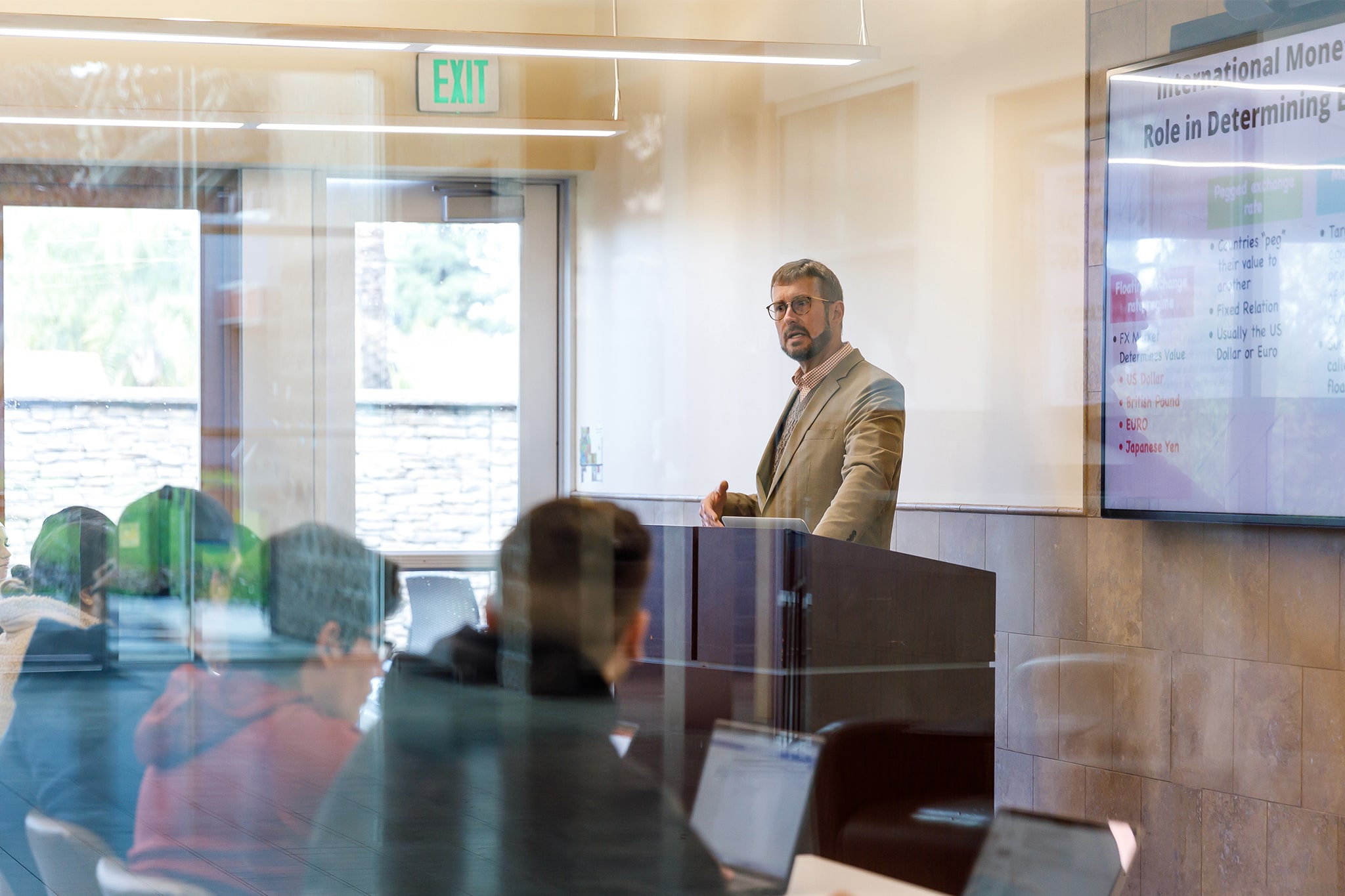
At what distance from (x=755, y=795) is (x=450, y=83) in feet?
4.91

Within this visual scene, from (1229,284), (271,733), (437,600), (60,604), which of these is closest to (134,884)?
(271,733)

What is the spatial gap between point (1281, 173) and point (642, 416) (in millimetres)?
1376

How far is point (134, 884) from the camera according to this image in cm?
212

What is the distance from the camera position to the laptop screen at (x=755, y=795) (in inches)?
93.8

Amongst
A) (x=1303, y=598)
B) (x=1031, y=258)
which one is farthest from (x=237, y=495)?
(x=1303, y=598)

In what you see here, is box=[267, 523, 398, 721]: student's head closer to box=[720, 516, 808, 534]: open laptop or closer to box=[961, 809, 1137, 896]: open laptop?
box=[720, 516, 808, 534]: open laptop

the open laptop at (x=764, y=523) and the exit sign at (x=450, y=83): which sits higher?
the exit sign at (x=450, y=83)

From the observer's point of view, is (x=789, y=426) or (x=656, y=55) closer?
(x=789, y=426)

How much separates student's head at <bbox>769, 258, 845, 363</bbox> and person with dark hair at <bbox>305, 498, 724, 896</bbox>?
0.55m

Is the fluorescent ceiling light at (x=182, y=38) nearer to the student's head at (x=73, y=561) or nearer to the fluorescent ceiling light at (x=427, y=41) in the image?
the fluorescent ceiling light at (x=427, y=41)

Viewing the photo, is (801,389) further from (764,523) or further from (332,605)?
(332,605)

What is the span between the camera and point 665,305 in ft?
9.39

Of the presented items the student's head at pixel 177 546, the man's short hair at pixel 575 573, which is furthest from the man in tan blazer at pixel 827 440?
the student's head at pixel 177 546

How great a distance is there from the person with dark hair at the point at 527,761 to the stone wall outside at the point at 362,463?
126 millimetres
